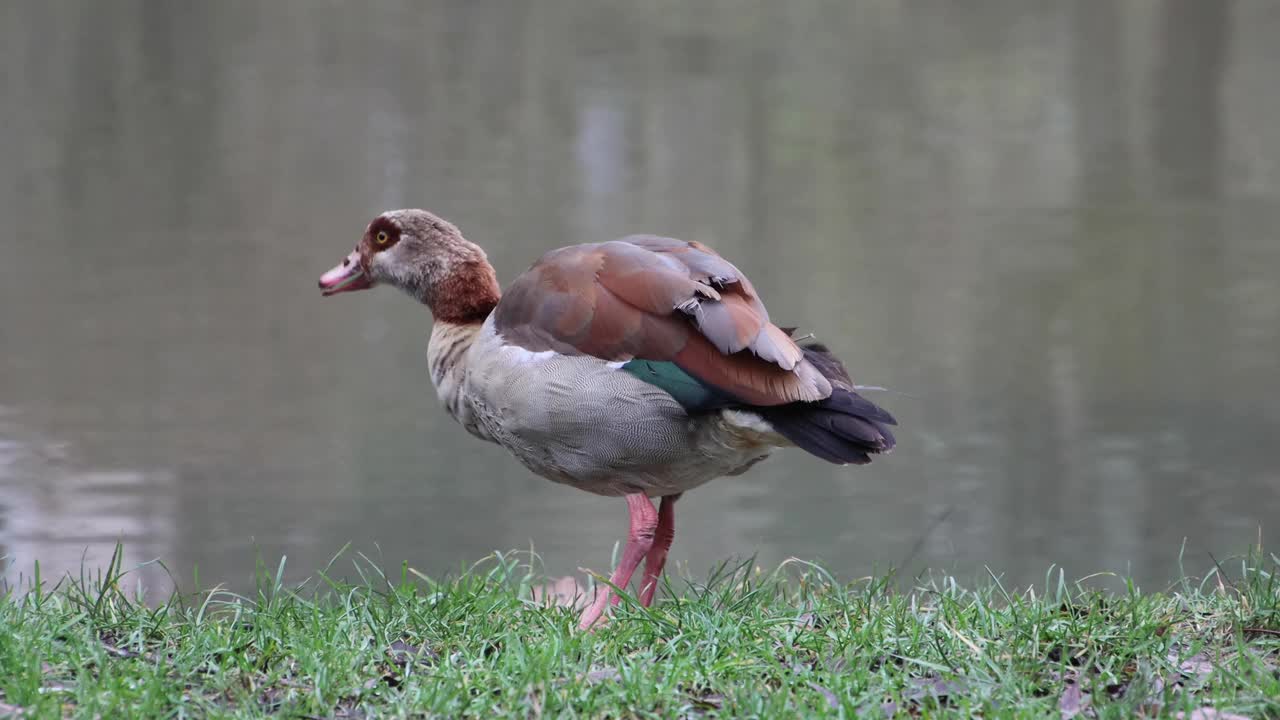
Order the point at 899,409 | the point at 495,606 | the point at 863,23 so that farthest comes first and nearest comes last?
the point at 863,23 → the point at 899,409 → the point at 495,606

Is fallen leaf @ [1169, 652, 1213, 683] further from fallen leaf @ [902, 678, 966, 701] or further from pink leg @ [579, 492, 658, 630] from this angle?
pink leg @ [579, 492, 658, 630]

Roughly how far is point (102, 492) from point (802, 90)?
12555mm

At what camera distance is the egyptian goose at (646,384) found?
4.15 m

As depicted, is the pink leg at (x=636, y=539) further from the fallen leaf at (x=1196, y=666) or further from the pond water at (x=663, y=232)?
the fallen leaf at (x=1196, y=666)

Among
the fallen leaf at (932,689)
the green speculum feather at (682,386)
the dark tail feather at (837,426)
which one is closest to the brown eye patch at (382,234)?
the green speculum feather at (682,386)

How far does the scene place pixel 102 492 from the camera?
9492 millimetres

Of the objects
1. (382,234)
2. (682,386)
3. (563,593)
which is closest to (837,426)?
(682,386)

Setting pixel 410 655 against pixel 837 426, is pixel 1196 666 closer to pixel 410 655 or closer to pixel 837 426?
pixel 837 426

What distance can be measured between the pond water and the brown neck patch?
1.60m

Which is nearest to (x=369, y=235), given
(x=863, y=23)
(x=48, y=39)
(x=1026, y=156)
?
(x=1026, y=156)

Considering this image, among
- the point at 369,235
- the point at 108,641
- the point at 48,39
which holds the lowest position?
the point at 108,641

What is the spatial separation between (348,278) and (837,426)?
2086mm

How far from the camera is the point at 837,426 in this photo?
407 cm

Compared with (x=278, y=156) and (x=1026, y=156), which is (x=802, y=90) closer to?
(x=1026, y=156)
